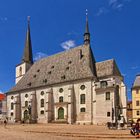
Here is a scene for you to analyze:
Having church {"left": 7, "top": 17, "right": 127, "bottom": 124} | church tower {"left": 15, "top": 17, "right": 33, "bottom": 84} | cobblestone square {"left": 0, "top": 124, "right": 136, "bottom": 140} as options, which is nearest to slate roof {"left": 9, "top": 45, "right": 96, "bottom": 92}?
church {"left": 7, "top": 17, "right": 127, "bottom": 124}

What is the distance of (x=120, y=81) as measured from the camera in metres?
51.3

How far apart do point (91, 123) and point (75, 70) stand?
1261 cm

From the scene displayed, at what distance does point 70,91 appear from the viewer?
54406mm

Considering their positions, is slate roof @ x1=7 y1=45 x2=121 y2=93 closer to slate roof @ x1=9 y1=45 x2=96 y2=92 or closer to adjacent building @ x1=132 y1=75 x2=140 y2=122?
slate roof @ x1=9 y1=45 x2=96 y2=92

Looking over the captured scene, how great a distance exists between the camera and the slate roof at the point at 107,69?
51.9 meters

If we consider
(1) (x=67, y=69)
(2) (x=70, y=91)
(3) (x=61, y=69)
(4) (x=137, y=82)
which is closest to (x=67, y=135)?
(2) (x=70, y=91)

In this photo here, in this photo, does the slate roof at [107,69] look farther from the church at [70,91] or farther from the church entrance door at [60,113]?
the church entrance door at [60,113]

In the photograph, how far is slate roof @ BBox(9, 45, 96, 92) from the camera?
55.6 meters

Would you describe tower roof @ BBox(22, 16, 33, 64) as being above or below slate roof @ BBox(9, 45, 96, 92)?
above

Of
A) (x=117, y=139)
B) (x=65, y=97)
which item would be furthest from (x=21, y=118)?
(x=117, y=139)

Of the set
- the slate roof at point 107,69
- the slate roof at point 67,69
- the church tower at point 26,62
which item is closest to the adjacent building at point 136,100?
the slate roof at point 67,69

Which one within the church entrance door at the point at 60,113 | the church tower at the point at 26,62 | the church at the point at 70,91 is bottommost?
the church entrance door at the point at 60,113

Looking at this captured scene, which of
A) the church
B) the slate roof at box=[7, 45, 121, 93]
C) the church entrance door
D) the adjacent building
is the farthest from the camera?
the adjacent building

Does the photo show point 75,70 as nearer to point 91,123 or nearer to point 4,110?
point 91,123
